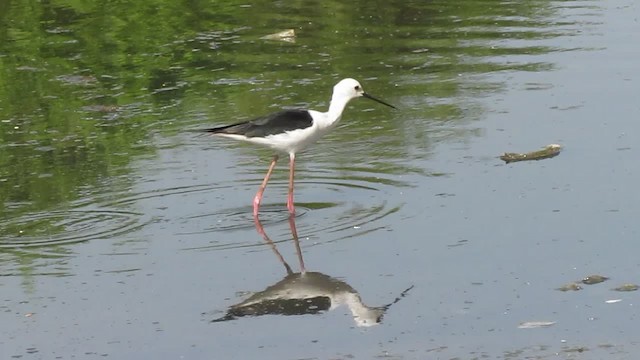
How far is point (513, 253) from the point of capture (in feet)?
30.0

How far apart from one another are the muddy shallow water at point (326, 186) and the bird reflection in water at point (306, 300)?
0.02 m

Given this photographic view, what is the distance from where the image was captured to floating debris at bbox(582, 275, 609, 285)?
8.52 m

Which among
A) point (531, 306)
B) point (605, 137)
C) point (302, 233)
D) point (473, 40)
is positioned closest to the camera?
point (531, 306)

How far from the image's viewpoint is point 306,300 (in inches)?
338

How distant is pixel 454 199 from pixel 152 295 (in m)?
2.49

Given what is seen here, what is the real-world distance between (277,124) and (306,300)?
94.0 inches

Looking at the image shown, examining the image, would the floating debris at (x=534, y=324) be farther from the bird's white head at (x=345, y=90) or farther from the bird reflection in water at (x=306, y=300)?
the bird's white head at (x=345, y=90)

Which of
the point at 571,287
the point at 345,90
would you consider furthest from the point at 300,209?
the point at 571,287

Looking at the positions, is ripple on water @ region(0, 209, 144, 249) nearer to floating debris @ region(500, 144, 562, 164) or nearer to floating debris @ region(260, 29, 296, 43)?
floating debris @ region(500, 144, 562, 164)

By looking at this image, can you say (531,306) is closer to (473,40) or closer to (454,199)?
(454,199)

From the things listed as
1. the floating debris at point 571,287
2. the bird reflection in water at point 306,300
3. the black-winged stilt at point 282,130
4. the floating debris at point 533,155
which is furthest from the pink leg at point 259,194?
the floating debris at point 571,287

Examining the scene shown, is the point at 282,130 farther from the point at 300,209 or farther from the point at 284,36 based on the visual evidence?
the point at 284,36

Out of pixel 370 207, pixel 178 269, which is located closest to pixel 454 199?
pixel 370 207

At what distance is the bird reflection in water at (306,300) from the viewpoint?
8.28 metres
